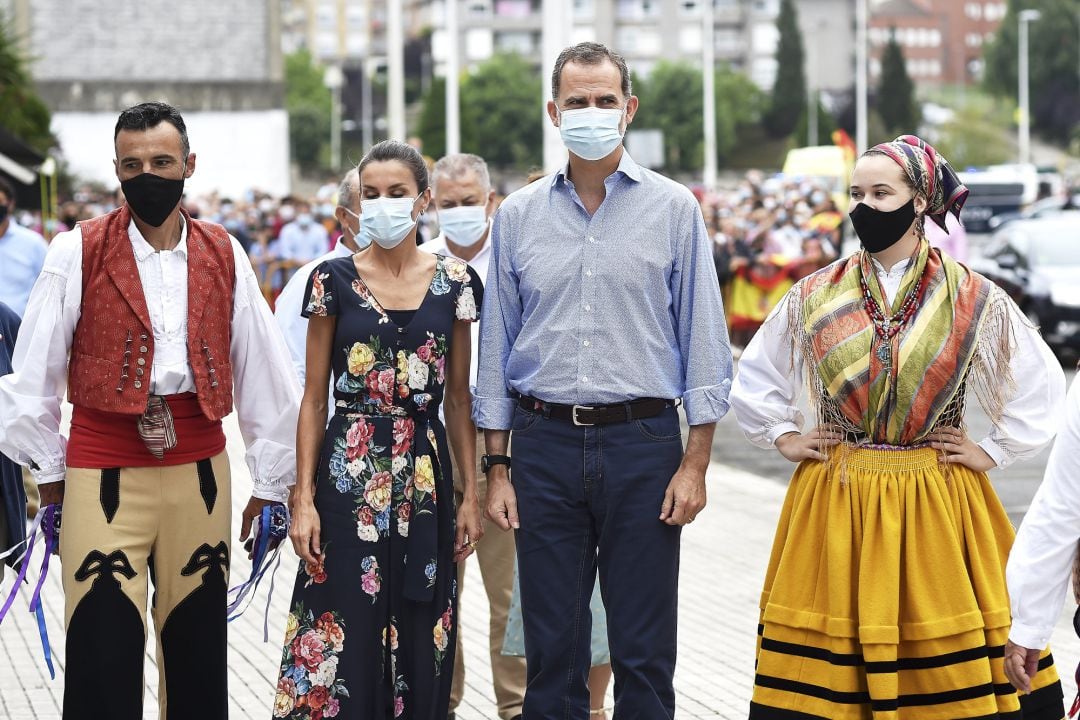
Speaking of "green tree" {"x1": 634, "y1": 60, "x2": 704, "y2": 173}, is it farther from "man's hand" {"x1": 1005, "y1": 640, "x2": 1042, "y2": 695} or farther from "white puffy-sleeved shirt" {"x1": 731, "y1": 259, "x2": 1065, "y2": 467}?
"man's hand" {"x1": 1005, "y1": 640, "x2": 1042, "y2": 695}

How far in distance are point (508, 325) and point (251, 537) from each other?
53.5 inches

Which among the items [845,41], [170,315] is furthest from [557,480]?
[845,41]

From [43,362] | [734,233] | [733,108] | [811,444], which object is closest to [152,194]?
[43,362]

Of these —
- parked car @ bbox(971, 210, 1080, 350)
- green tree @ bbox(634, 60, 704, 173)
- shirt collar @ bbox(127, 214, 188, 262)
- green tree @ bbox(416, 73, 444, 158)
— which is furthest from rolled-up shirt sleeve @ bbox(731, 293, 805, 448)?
green tree @ bbox(634, 60, 704, 173)

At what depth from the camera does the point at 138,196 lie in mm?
5332

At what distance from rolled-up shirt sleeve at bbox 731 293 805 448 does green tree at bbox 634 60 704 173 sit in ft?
347

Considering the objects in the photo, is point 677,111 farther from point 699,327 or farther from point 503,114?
point 699,327

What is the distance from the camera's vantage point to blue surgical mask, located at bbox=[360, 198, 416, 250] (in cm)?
554

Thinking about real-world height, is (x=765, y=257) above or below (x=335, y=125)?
below

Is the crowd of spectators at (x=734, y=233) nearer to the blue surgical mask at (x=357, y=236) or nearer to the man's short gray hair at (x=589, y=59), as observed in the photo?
the blue surgical mask at (x=357, y=236)

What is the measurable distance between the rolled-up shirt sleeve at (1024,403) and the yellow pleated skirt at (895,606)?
5.4 inches

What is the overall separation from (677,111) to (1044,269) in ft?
306

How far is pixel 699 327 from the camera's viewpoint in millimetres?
5359

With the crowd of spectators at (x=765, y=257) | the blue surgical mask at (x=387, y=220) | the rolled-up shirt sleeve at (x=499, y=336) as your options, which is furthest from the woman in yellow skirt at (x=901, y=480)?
the crowd of spectators at (x=765, y=257)
